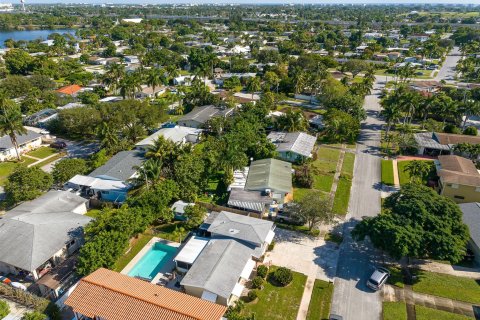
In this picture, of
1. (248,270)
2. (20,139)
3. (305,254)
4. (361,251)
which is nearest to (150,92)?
(20,139)

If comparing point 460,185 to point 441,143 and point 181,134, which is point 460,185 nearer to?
point 441,143

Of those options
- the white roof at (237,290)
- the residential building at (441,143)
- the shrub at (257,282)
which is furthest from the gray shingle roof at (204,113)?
the white roof at (237,290)

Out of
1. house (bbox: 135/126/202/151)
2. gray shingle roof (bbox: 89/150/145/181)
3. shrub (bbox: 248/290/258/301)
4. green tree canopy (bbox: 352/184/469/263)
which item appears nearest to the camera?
shrub (bbox: 248/290/258/301)

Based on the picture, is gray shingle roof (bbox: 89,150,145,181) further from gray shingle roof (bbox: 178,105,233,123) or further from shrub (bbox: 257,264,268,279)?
shrub (bbox: 257,264,268,279)

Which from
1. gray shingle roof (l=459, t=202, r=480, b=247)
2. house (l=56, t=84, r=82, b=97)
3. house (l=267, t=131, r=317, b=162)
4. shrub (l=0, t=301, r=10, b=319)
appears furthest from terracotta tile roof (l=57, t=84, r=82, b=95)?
gray shingle roof (l=459, t=202, r=480, b=247)

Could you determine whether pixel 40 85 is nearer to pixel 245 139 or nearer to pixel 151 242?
pixel 245 139

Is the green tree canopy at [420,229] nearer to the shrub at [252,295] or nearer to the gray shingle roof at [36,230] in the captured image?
the shrub at [252,295]
